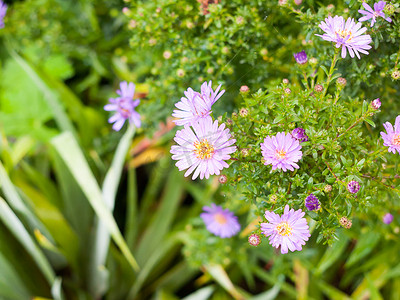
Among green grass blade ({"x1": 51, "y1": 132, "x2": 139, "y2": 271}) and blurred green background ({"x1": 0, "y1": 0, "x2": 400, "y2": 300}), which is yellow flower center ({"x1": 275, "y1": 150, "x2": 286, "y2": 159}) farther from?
green grass blade ({"x1": 51, "y1": 132, "x2": 139, "y2": 271})

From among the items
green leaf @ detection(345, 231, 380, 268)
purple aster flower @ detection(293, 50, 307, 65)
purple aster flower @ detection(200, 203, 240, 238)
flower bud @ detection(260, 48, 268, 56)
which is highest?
purple aster flower @ detection(293, 50, 307, 65)

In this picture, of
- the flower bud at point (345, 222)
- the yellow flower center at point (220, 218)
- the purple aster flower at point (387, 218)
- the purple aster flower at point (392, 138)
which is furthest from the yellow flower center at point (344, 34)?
the yellow flower center at point (220, 218)

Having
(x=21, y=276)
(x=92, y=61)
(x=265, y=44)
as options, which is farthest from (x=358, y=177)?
(x=92, y=61)

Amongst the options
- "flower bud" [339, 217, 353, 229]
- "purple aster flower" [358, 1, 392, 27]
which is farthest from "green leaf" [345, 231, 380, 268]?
"purple aster flower" [358, 1, 392, 27]

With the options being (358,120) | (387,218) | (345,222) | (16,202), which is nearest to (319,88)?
(358,120)

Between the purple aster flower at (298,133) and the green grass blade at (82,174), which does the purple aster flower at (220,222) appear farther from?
the purple aster flower at (298,133)

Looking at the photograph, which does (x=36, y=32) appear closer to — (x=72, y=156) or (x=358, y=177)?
(x=72, y=156)
